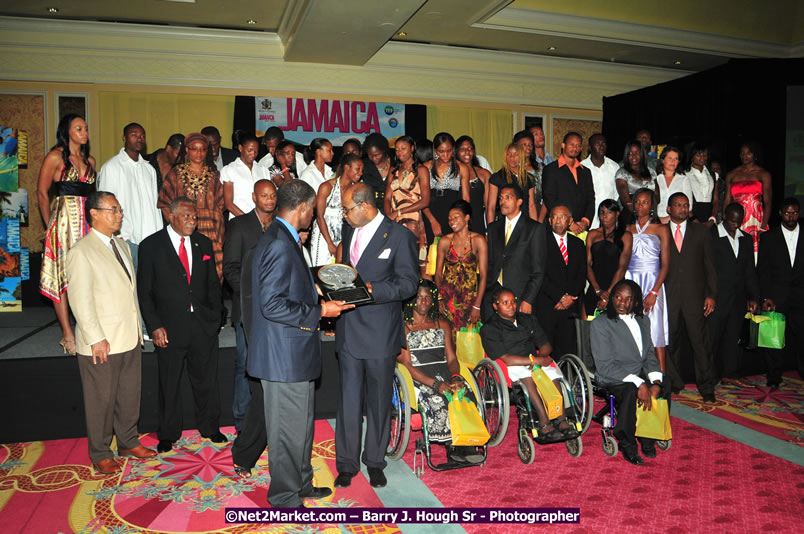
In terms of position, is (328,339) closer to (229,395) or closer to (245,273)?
(229,395)

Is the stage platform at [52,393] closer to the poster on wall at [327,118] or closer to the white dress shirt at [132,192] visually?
the white dress shirt at [132,192]

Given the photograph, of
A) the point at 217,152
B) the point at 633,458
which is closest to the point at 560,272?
the point at 633,458

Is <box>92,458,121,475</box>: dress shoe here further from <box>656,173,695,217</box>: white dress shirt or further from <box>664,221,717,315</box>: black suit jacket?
<box>656,173,695,217</box>: white dress shirt

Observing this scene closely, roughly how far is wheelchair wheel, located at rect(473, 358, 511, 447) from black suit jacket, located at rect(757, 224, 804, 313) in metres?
3.54

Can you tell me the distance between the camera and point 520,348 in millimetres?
4434

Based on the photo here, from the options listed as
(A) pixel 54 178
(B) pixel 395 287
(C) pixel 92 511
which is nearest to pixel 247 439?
(C) pixel 92 511

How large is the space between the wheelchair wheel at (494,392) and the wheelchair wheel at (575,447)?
1.60ft

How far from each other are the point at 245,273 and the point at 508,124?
27.7 ft

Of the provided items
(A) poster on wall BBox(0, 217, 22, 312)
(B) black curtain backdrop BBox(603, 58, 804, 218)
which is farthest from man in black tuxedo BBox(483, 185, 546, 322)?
(A) poster on wall BBox(0, 217, 22, 312)

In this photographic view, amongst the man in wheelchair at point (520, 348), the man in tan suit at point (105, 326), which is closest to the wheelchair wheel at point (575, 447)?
the man in wheelchair at point (520, 348)

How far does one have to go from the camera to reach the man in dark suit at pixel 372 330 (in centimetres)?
358

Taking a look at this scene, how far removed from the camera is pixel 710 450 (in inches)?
171

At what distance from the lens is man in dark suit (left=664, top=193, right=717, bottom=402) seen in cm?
561

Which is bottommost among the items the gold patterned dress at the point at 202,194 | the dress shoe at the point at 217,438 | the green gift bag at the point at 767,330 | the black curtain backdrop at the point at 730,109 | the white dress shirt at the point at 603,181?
the dress shoe at the point at 217,438
